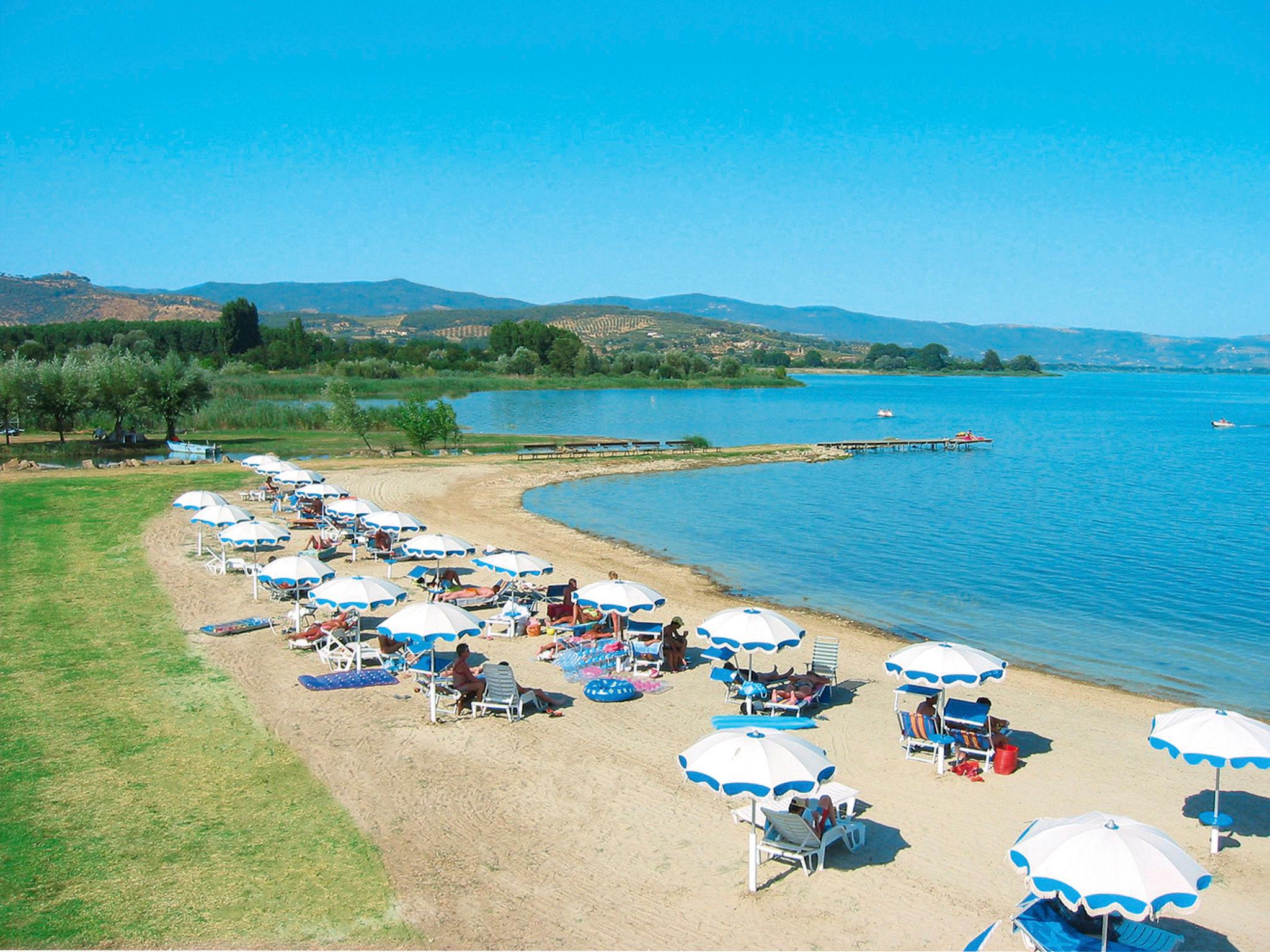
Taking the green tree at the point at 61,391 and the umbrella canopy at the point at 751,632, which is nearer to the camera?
the umbrella canopy at the point at 751,632

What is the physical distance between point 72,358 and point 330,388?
12.5 metres

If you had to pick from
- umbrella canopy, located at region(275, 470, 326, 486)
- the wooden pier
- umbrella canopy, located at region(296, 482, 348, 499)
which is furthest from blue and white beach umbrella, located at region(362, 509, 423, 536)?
the wooden pier

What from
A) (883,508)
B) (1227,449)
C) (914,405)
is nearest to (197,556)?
(883,508)

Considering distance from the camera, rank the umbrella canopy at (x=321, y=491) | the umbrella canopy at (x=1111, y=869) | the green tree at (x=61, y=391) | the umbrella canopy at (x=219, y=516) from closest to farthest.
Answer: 1. the umbrella canopy at (x=1111, y=869)
2. the umbrella canopy at (x=219, y=516)
3. the umbrella canopy at (x=321, y=491)
4. the green tree at (x=61, y=391)

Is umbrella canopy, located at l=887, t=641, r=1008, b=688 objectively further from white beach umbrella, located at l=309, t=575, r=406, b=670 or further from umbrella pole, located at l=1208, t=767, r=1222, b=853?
white beach umbrella, located at l=309, t=575, r=406, b=670

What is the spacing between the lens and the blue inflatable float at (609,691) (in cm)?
Result: 1464

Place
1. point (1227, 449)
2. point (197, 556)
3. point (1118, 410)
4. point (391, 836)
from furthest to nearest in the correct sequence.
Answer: point (1118, 410)
point (1227, 449)
point (197, 556)
point (391, 836)

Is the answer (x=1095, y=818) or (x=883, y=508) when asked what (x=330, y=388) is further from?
(x=1095, y=818)

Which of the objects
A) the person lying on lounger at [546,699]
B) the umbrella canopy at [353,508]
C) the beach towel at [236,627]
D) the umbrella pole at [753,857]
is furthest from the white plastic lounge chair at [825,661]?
the umbrella canopy at [353,508]

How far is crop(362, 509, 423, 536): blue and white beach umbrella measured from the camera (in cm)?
2280

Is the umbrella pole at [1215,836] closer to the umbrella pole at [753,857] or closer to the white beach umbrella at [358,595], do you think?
the umbrella pole at [753,857]

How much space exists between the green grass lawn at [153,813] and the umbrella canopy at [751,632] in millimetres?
5917

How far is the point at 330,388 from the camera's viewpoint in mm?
51219

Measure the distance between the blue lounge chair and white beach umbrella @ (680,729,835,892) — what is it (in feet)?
6.77
